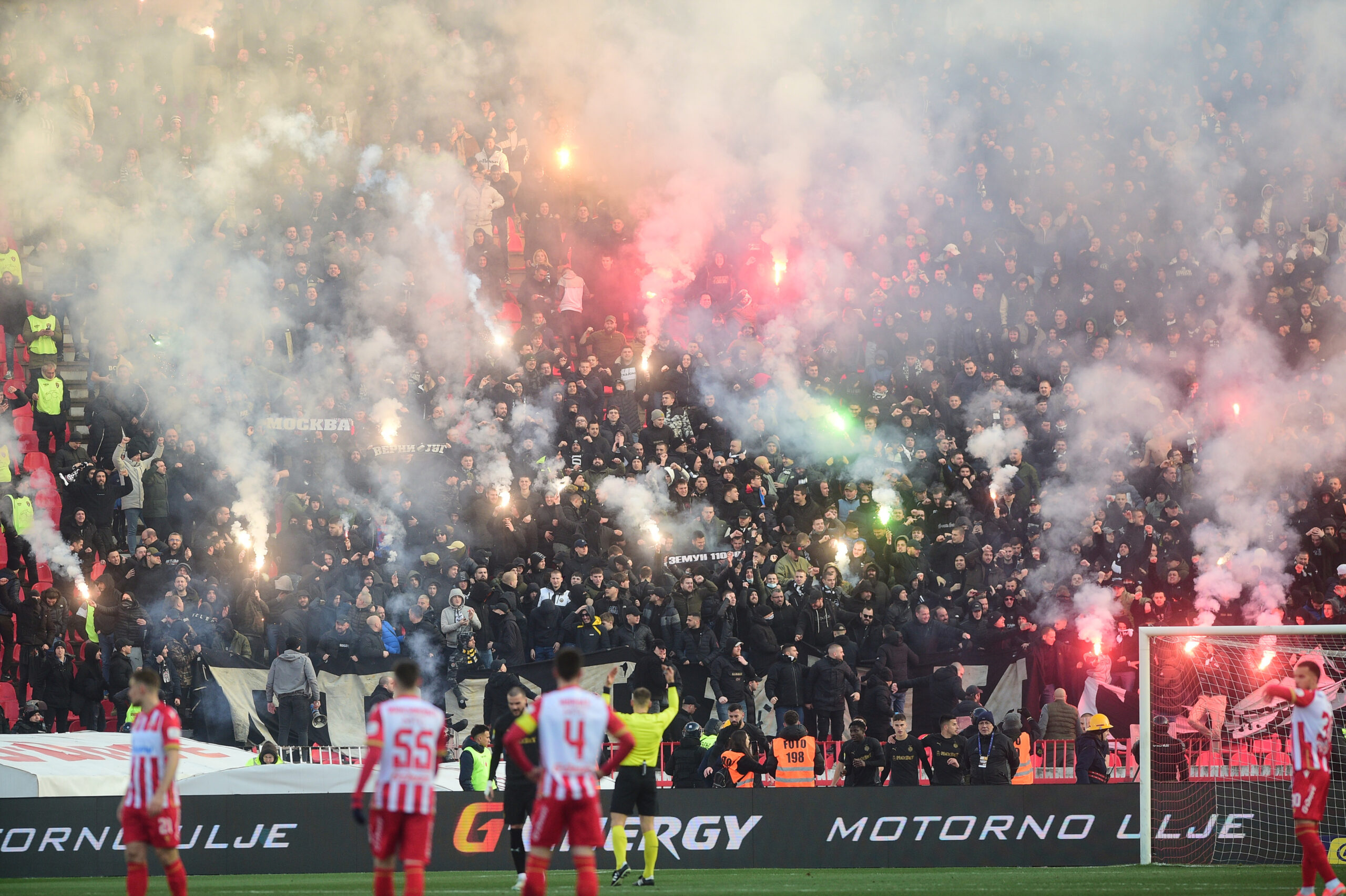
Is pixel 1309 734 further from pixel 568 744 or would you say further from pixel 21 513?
pixel 21 513

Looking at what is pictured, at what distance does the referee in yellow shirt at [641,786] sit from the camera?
1052cm

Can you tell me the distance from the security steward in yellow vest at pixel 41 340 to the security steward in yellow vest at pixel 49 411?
73 cm

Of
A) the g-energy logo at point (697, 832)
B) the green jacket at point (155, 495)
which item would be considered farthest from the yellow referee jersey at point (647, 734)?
the green jacket at point (155, 495)

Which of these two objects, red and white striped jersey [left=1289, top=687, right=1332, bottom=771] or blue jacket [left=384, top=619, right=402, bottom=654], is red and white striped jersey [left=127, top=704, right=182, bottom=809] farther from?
blue jacket [left=384, top=619, right=402, bottom=654]

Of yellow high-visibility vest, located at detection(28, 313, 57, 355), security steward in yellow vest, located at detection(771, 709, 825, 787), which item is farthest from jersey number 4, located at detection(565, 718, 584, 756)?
yellow high-visibility vest, located at detection(28, 313, 57, 355)

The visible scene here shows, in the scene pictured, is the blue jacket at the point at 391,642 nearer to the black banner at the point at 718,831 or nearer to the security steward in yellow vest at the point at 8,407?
the black banner at the point at 718,831

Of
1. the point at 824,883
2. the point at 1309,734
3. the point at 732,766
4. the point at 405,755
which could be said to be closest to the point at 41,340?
the point at 732,766

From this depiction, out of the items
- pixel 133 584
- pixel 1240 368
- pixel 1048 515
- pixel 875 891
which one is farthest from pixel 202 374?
pixel 1240 368

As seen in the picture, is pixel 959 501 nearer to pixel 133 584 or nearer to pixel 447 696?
pixel 447 696

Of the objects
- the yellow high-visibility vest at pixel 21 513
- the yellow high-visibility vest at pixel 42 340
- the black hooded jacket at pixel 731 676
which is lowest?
the black hooded jacket at pixel 731 676

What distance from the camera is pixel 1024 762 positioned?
13.8 meters

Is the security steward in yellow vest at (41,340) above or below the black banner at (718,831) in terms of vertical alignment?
above

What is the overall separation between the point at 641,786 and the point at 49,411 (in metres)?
12.6

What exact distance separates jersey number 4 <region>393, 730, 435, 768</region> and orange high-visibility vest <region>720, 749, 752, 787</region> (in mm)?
6582
